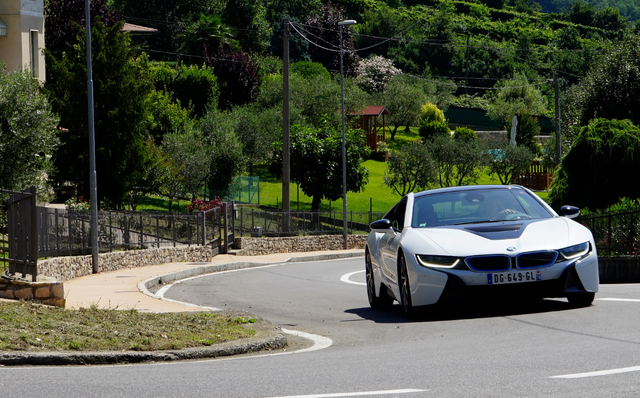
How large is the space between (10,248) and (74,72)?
2509cm

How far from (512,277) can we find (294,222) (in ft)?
115

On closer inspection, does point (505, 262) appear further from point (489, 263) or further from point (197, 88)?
point (197, 88)

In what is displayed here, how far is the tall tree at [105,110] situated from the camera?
119 ft

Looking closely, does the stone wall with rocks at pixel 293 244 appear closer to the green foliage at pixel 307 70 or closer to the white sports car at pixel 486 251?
the white sports car at pixel 486 251

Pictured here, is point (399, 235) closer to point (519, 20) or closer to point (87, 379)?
point (87, 379)

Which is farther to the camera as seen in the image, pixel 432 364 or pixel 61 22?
pixel 61 22

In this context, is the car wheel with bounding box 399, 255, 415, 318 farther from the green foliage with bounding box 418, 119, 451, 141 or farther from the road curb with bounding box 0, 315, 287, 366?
the green foliage with bounding box 418, 119, 451, 141

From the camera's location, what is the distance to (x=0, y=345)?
7.85m

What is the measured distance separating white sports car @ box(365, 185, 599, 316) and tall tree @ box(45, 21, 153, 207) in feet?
90.5

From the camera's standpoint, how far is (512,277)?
9.09 m

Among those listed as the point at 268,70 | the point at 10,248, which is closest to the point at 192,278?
the point at 10,248

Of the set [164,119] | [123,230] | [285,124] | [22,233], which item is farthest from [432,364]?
[164,119]

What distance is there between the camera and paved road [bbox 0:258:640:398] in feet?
19.1

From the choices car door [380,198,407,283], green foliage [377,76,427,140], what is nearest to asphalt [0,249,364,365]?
car door [380,198,407,283]
